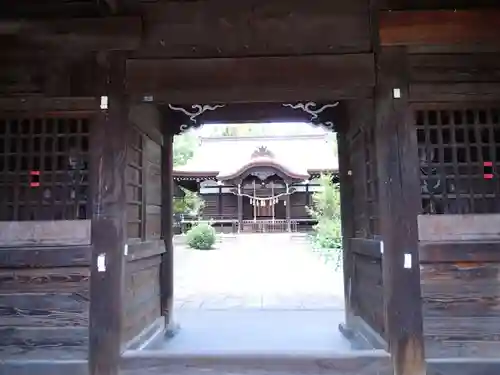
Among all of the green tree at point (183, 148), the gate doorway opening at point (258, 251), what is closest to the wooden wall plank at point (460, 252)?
the gate doorway opening at point (258, 251)

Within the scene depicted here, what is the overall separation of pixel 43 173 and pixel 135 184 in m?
0.70

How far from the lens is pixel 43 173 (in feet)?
10.9

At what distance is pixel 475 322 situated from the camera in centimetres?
309

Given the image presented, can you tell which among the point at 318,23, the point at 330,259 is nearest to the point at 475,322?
the point at 318,23

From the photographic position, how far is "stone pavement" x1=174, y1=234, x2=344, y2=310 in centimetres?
627

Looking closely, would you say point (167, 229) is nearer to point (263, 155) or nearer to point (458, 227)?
point (458, 227)

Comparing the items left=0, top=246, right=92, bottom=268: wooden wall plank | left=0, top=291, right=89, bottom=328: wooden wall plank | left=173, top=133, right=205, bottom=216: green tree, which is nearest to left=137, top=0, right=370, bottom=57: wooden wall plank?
left=0, top=246, right=92, bottom=268: wooden wall plank

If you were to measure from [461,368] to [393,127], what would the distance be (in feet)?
5.56

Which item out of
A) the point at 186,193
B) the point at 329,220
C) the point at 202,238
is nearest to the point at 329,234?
the point at 329,220

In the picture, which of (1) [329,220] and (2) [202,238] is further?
(2) [202,238]

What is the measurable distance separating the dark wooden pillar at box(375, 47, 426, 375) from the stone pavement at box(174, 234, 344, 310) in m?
2.83

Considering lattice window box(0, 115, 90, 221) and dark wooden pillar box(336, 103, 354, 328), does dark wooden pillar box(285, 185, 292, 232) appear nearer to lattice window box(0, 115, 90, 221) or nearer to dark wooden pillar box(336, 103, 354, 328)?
dark wooden pillar box(336, 103, 354, 328)

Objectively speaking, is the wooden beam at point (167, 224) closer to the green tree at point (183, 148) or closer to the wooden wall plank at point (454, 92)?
the wooden wall plank at point (454, 92)

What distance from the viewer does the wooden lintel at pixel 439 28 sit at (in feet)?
10.2
